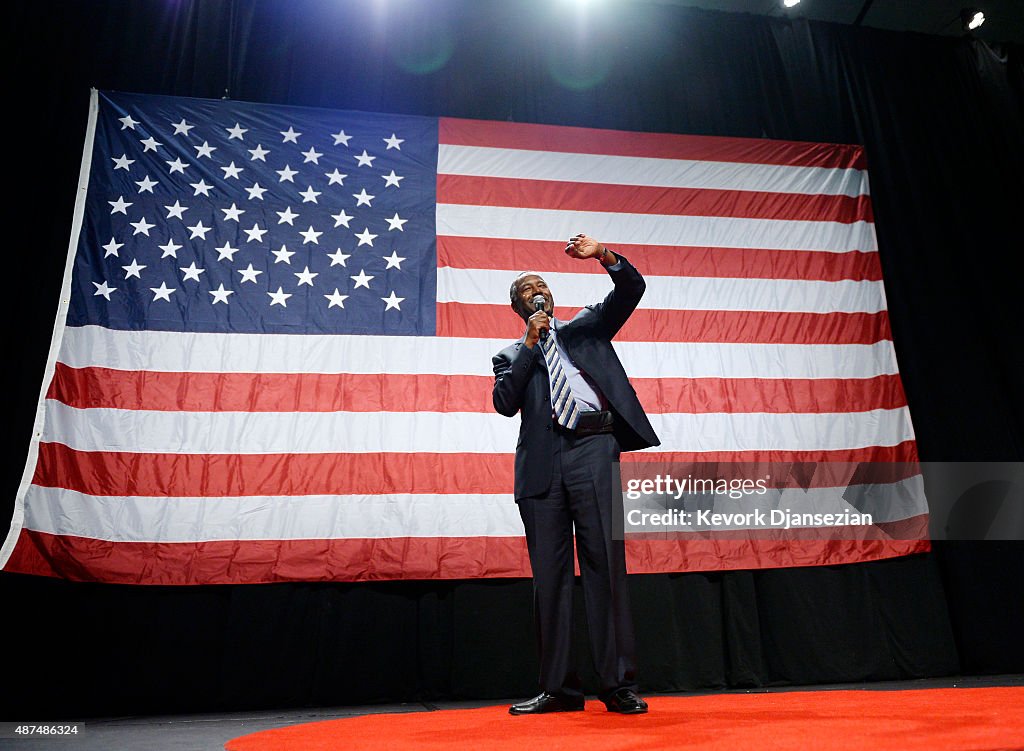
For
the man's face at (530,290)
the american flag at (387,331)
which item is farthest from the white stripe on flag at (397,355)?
the man's face at (530,290)

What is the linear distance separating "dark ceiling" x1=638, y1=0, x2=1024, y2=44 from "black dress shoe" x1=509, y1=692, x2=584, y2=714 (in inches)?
152

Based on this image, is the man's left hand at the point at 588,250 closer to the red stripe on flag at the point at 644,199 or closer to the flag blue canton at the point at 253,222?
the flag blue canton at the point at 253,222

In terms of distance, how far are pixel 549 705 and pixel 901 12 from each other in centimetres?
450

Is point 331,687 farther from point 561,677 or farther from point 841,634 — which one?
point 841,634

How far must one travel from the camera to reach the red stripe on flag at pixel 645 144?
3.73 meters

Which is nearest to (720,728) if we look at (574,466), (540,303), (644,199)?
(574,466)

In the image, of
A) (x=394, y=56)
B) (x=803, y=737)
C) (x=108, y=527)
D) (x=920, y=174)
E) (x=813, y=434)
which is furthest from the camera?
(x=920, y=174)

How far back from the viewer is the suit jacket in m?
2.12

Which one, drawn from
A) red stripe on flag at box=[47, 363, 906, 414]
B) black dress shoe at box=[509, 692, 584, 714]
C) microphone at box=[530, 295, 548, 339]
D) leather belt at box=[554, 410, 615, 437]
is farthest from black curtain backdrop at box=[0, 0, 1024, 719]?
microphone at box=[530, 295, 548, 339]

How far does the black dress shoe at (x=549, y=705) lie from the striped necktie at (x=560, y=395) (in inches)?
29.4

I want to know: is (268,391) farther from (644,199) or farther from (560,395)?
(644,199)

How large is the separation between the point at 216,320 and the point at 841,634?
313 centimetres

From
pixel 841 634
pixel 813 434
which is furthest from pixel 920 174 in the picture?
pixel 841 634

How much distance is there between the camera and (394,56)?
12.9 ft
